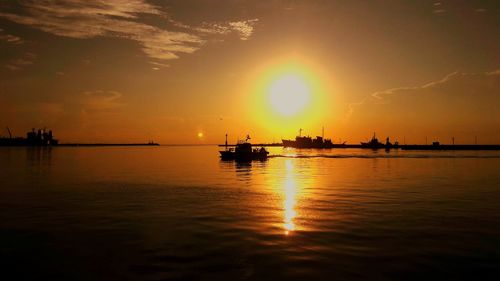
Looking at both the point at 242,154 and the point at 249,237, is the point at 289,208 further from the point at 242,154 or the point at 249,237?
the point at 242,154

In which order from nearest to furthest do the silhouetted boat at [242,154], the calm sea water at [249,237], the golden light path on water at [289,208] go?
the calm sea water at [249,237] → the golden light path on water at [289,208] → the silhouetted boat at [242,154]

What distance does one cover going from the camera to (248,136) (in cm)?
12362

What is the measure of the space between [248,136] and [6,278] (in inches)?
4364

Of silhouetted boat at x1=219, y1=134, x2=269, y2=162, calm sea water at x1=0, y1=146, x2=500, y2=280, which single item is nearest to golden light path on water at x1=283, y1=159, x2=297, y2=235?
calm sea water at x1=0, y1=146, x2=500, y2=280

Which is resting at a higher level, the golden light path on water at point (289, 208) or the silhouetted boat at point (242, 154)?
the silhouetted boat at point (242, 154)

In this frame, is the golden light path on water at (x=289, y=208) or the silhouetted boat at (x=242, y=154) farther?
the silhouetted boat at (x=242, y=154)

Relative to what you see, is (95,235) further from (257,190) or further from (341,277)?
(257,190)

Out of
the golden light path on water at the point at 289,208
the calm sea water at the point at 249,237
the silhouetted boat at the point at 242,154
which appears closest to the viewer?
the calm sea water at the point at 249,237

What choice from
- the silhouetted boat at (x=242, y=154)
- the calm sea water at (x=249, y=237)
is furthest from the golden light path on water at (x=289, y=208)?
the silhouetted boat at (x=242, y=154)

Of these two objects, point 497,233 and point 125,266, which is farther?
point 497,233

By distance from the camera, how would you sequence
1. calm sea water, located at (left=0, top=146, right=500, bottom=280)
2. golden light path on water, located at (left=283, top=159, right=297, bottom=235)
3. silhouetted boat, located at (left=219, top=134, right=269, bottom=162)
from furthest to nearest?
silhouetted boat, located at (left=219, top=134, right=269, bottom=162)
golden light path on water, located at (left=283, top=159, right=297, bottom=235)
calm sea water, located at (left=0, top=146, right=500, bottom=280)

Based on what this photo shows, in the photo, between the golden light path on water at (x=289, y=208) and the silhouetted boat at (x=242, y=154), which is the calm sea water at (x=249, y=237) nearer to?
the golden light path on water at (x=289, y=208)

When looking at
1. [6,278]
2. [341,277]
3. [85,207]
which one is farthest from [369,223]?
[85,207]

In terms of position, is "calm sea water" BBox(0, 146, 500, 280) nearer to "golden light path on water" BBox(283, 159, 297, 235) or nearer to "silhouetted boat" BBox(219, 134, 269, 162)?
"golden light path on water" BBox(283, 159, 297, 235)
